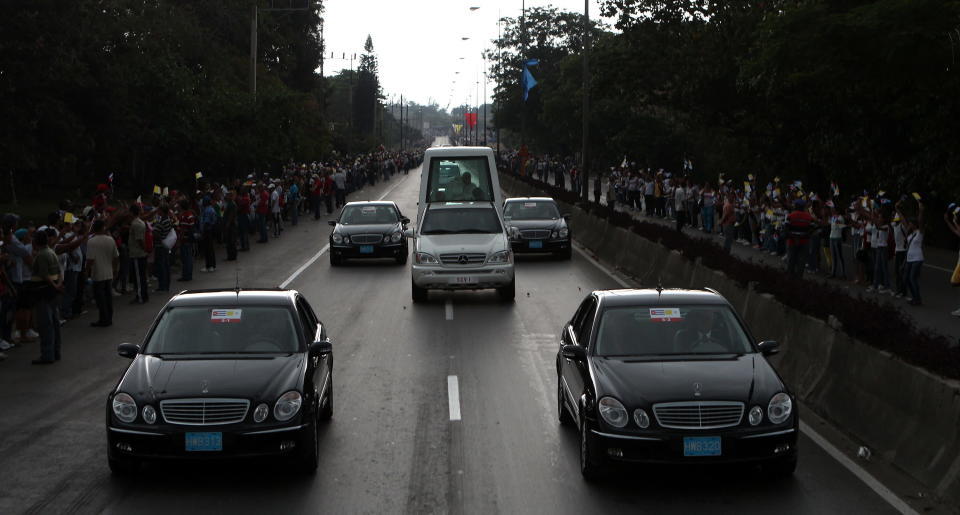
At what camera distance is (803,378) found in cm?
1266

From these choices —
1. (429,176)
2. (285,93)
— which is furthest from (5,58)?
(429,176)

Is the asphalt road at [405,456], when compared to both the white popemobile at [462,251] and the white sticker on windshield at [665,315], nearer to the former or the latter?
the white sticker on windshield at [665,315]

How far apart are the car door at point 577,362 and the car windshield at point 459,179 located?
16735 millimetres

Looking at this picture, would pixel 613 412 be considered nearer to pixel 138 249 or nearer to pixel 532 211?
pixel 138 249

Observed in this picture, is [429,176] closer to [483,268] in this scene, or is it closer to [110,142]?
[483,268]

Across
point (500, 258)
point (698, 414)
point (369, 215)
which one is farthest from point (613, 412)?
point (369, 215)

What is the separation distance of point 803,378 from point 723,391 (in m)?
3.90

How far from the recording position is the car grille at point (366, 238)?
96.9 ft

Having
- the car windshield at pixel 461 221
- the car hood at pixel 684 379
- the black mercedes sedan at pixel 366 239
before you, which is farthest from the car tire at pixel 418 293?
the car hood at pixel 684 379

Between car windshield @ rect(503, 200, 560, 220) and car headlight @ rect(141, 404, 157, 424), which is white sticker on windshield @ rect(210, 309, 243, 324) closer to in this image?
car headlight @ rect(141, 404, 157, 424)

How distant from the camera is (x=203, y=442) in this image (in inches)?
359

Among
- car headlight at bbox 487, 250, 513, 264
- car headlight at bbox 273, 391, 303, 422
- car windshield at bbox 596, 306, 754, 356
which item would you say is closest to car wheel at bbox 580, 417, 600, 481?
car windshield at bbox 596, 306, 754, 356

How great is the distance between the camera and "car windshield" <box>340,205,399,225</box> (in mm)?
30672

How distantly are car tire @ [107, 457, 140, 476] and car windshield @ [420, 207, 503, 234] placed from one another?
13.8m
